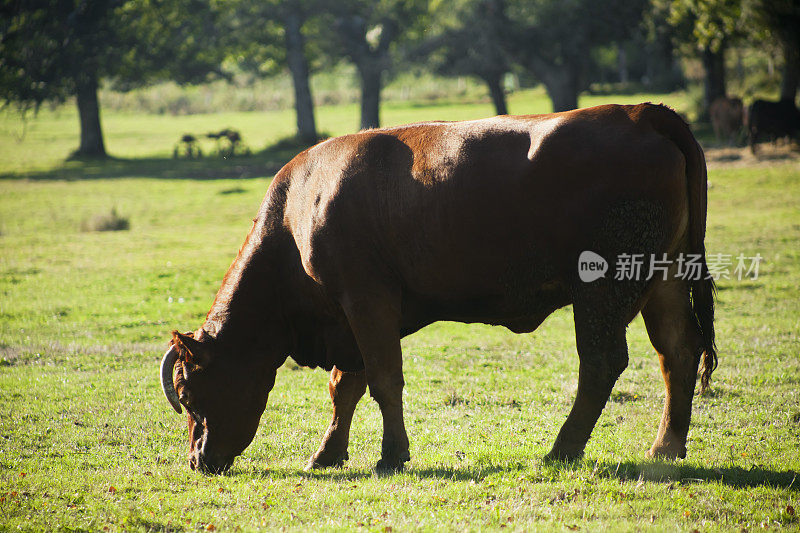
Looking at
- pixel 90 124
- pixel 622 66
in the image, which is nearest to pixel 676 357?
pixel 90 124

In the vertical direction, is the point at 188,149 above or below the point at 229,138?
below

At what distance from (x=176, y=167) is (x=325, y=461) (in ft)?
103

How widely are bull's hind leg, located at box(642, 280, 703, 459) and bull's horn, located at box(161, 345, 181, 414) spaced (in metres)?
3.55

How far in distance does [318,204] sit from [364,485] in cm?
203

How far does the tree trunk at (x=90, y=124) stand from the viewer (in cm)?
3928

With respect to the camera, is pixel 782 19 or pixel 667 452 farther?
pixel 782 19

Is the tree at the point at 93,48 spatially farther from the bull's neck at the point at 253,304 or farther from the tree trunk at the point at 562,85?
the bull's neck at the point at 253,304

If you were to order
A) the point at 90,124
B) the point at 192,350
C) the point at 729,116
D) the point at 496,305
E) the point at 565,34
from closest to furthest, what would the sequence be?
the point at 496,305
the point at 192,350
the point at 729,116
the point at 565,34
the point at 90,124

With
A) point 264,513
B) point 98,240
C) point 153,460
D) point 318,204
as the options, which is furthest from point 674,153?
point 98,240

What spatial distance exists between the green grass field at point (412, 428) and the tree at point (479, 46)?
24.4m

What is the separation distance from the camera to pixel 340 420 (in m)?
6.54

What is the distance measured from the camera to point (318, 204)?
240 inches

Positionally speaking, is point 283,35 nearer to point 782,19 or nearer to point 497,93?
point 497,93

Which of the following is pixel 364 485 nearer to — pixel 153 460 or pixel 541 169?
pixel 153 460
